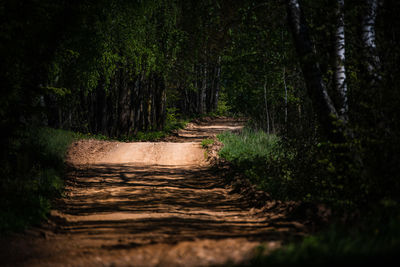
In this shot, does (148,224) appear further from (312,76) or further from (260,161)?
(260,161)

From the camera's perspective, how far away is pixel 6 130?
302 inches

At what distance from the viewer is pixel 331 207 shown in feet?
21.0

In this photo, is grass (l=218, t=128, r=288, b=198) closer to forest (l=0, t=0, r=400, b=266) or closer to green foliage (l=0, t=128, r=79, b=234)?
forest (l=0, t=0, r=400, b=266)

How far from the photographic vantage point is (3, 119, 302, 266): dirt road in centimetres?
468

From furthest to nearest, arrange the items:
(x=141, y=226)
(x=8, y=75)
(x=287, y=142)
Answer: (x=287, y=142)
(x=8, y=75)
(x=141, y=226)

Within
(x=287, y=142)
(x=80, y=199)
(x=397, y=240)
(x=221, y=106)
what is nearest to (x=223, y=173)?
(x=287, y=142)

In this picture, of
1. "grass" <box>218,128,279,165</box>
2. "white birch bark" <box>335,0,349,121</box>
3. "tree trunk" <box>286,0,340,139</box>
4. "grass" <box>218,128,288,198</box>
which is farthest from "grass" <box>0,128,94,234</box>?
"white birch bark" <box>335,0,349,121</box>

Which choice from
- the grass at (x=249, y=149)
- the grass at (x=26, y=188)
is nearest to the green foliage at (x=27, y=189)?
the grass at (x=26, y=188)

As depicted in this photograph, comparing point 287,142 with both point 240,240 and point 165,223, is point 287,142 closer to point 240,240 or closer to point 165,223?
point 165,223

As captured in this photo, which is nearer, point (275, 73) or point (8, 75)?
point (8, 75)

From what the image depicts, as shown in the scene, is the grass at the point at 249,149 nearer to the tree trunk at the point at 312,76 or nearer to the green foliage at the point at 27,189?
the tree trunk at the point at 312,76

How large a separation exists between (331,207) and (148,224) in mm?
3176

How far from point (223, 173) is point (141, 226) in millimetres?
6009

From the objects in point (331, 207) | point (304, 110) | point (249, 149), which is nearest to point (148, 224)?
point (331, 207)
